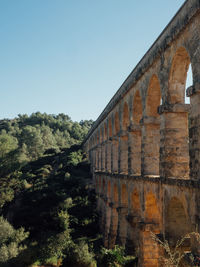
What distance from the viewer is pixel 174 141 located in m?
9.94

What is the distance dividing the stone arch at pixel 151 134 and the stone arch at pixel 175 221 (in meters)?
2.88

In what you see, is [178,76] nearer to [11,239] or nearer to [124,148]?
[124,148]

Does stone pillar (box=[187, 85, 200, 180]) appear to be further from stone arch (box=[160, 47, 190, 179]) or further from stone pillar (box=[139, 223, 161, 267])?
stone pillar (box=[139, 223, 161, 267])

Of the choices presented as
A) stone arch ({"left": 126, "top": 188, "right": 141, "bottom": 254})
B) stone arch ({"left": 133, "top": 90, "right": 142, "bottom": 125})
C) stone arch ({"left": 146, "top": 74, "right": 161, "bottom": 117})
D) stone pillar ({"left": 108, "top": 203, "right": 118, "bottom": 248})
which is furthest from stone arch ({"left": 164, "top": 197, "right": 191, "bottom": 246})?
stone pillar ({"left": 108, "top": 203, "right": 118, "bottom": 248})

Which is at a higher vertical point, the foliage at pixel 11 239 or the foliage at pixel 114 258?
the foliage at pixel 114 258

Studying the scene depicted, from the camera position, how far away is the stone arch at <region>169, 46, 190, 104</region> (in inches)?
373

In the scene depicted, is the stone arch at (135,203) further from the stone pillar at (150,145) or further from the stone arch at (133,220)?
the stone pillar at (150,145)

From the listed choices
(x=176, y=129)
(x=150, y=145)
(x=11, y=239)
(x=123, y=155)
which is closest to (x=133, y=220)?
(x=150, y=145)

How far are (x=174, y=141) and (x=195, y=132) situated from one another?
2.34m

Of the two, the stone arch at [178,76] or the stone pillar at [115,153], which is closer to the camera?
the stone arch at [178,76]

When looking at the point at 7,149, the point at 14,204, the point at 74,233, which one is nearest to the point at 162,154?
the point at 74,233

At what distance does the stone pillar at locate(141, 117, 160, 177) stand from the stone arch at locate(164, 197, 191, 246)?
9.64 ft

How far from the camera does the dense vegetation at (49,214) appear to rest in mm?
19031

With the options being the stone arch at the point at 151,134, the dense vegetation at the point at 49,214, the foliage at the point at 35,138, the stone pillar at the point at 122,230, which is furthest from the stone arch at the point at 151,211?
the foliage at the point at 35,138
